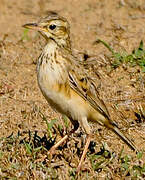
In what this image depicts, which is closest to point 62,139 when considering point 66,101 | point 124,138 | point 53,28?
point 66,101

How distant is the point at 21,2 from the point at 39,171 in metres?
4.78

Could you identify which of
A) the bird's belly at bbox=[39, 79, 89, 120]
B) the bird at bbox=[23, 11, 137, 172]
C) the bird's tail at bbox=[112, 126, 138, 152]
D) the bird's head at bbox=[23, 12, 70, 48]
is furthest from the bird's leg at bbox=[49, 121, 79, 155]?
the bird's head at bbox=[23, 12, 70, 48]

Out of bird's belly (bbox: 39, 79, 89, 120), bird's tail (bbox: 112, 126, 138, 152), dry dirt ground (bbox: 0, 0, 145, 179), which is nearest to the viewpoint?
bird's belly (bbox: 39, 79, 89, 120)

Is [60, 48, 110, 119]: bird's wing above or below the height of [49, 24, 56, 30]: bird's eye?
below

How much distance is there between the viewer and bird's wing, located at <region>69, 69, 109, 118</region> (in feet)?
18.7

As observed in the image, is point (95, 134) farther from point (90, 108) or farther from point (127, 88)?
point (127, 88)

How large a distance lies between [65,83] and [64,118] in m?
0.93

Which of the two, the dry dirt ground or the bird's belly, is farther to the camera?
the dry dirt ground

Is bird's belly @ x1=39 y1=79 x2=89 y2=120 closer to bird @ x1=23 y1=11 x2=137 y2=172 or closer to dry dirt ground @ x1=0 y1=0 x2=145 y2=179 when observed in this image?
bird @ x1=23 y1=11 x2=137 y2=172

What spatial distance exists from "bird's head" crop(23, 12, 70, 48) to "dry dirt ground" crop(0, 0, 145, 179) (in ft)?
3.08

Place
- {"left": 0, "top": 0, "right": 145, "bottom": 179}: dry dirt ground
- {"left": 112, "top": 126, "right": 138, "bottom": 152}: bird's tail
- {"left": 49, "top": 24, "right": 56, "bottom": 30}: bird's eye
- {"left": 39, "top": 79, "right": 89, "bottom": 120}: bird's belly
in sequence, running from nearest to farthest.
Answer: {"left": 39, "top": 79, "right": 89, "bottom": 120}: bird's belly
{"left": 0, "top": 0, "right": 145, "bottom": 179}: dry dirt ground
{"left": 49, "top": 24, "right": 56, "bottom": 30}: bird's eye
{"left": 112, "top": 126, "right": 138, "bottom": 152}: bird's tail

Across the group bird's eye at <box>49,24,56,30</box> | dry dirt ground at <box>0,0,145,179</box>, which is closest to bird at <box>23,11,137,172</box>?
bird's eye at <box>49,24,56,30</box>

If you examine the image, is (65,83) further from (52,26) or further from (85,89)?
(52,26)

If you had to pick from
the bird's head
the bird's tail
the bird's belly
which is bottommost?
the bird's tail
